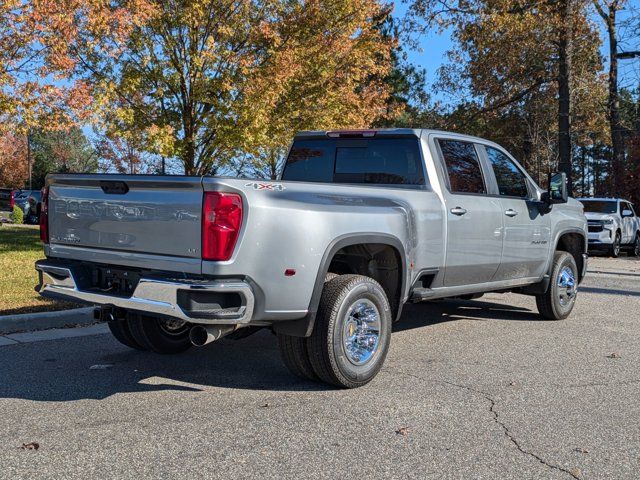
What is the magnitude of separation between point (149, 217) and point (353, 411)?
73.2 inches

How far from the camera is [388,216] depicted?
207 inches

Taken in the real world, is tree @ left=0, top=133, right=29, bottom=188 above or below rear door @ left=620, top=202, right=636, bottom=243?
above

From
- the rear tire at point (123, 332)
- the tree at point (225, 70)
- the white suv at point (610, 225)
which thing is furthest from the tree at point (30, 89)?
the white suv at point (610, 225)

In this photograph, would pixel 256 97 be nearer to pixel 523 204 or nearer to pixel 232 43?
pixel 232 43

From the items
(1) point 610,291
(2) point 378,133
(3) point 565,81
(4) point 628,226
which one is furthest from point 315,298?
(3) point 565,81

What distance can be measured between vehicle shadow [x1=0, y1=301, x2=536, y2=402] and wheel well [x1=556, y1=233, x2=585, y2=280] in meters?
4.00

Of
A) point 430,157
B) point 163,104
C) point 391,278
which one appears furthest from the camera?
point 163,104

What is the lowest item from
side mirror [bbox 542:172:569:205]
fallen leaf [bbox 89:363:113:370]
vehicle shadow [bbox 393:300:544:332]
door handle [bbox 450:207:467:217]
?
fallen leaf [bbox 89:363:113:370]

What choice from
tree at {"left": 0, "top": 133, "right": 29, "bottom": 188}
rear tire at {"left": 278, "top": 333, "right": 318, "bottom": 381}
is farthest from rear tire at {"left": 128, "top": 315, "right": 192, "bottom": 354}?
tree at {"left": 0, "top": 133, "right": 29, "bottom": 188}

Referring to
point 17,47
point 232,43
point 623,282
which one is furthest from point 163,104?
point 623,282

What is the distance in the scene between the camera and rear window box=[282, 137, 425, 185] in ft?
20.3

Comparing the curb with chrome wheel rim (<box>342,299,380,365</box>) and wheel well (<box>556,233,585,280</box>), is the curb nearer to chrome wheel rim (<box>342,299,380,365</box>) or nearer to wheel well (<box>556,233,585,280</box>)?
chrome wheel rim (<box>342,299,380,365</box>)

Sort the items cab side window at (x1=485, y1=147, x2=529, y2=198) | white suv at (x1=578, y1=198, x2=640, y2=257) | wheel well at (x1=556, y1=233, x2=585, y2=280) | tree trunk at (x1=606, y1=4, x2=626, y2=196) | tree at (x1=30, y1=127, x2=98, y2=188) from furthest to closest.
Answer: tree at (x1=30, y1=127, x2=98, y2=188) < tree trunk at (x1=606, y1=4, x2=626, y2=196) < white suv at (x1=578, y1=198, x2=640, y2=257) < wheel well at (x1=556, y1=233, x2=585, y2=280) < cab side window at (x1=485, y1=147, x2=529, y2=198)

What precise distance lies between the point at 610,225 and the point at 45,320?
17242mm
